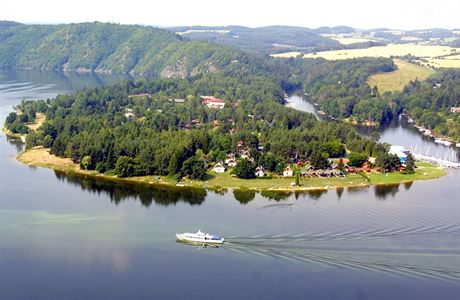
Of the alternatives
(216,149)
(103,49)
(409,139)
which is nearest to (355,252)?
(216,149)

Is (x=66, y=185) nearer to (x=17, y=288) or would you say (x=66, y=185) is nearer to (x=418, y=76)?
(x=17, y=288)

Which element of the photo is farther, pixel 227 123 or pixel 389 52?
pixel 389 52

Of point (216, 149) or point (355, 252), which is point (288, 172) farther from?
point (355, 252)

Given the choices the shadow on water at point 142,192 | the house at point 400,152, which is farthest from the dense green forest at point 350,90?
the shadow on water at point 142,192

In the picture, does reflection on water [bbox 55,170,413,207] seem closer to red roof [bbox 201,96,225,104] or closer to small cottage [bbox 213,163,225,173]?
small cottage [bbox 213,163,225,173]

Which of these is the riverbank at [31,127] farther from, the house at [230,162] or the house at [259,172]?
the house at [259,172]

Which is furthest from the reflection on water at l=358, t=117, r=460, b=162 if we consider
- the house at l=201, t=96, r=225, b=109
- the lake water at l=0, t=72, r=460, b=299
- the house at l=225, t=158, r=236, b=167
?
the house at l=225, t=158, r=236, b=167

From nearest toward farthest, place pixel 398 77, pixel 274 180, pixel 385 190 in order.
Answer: pixel 385 190 < pixel 274 180 < pixel 398 77

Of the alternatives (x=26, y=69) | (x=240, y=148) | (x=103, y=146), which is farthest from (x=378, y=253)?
(x=26, y=69)
